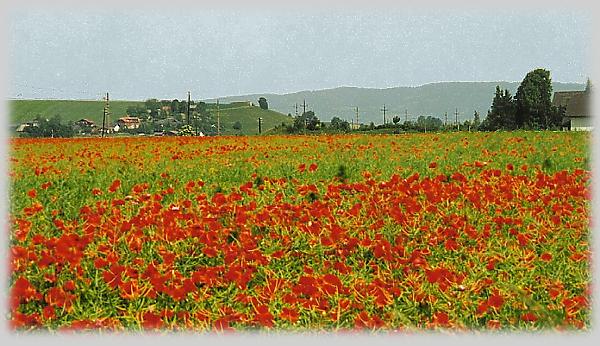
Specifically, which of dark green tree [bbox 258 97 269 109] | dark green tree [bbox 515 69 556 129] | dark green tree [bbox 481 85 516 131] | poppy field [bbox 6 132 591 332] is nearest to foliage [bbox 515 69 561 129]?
dark green tree [bbox 515 69 556 129]

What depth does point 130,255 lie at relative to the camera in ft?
14.1

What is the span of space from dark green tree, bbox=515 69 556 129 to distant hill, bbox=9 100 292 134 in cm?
2660

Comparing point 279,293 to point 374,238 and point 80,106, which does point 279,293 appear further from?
point 80,106

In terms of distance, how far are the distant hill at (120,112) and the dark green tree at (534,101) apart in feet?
87.3

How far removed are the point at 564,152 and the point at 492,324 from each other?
761 cm

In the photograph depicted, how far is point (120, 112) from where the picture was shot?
2249 inches

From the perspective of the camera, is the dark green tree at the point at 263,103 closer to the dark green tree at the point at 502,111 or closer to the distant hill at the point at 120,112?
the distant hill at the point at 120,112

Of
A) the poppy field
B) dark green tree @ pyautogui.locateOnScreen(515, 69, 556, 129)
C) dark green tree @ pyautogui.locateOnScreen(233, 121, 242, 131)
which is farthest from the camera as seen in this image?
dark green tree @ pyautogui.locateOnScreen(233, 121, 242, 131)

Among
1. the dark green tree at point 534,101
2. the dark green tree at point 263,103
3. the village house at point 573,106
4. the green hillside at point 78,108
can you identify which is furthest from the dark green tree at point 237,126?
the dark green tree at point 534,101

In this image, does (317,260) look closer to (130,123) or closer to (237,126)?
(130,123)

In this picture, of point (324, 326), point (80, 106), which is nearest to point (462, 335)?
point (324, 326)

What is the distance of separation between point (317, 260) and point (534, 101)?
40.9 metres

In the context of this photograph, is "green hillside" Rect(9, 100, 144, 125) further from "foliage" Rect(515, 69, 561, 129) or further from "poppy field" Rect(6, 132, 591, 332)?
"poppy field" Rect(6, 132, 591, 332)

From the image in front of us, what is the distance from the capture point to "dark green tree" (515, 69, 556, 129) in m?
41.6
